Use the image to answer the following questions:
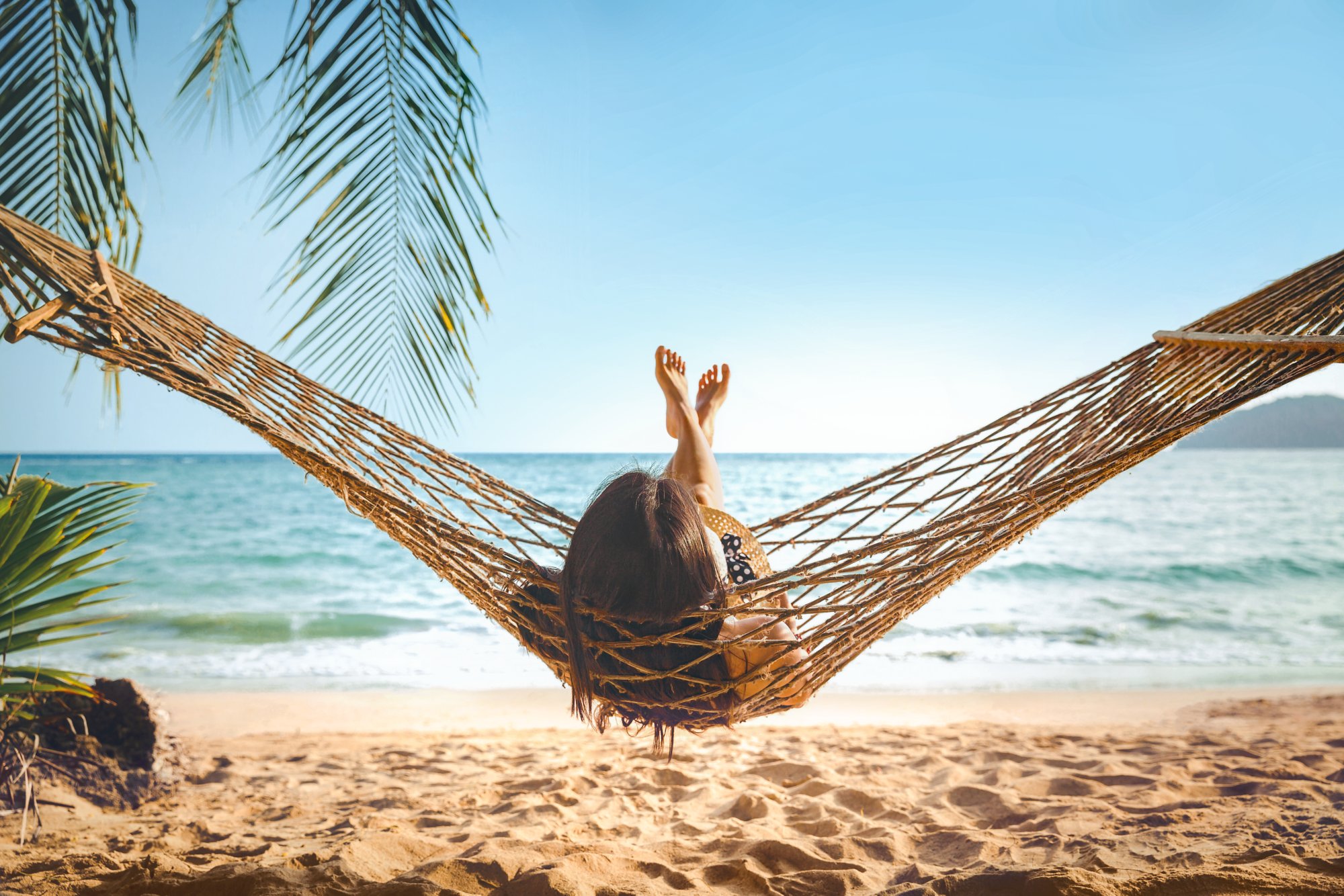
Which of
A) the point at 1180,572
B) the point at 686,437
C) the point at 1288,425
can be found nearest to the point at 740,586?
the point at 686,437

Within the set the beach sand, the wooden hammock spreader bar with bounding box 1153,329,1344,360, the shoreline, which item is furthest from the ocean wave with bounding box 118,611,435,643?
the wooden hammock spreader bar with bounding box 1153,329,1344,360

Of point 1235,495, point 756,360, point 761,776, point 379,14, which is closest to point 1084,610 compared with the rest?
point 761,776

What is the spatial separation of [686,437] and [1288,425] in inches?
900

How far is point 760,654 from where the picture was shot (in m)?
1.24

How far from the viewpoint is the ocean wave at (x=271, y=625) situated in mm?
4906

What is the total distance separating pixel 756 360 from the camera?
38.2ft

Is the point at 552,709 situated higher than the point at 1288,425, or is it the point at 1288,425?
the point at 1288,425

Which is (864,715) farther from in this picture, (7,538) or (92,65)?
(92,65)

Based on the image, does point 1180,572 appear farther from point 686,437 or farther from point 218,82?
point 218,82

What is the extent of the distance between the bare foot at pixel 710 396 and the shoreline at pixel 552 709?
1.26 meters

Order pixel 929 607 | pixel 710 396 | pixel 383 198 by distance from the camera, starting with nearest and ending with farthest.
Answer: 1. pixel 383 198
2. pixel 710 396
3. pixel 929 607

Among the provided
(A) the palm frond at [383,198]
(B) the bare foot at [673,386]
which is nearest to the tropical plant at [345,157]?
(A) the palm frond at [383,198]

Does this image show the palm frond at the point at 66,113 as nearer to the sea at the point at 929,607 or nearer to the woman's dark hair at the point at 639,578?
the sea at the point at 929,607

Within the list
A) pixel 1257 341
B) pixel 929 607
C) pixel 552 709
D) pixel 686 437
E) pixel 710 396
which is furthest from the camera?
pixel 929 607
